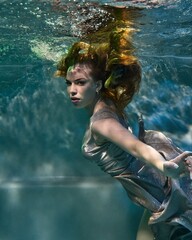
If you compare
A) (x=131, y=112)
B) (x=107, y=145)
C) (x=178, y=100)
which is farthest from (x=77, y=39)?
(x=107, y=145)

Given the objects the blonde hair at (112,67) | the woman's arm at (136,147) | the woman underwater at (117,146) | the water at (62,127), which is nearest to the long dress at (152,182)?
the woman underwater at (117,146)

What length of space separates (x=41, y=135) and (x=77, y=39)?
1.92 meters

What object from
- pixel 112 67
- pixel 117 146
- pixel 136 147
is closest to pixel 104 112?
pixel 117 146

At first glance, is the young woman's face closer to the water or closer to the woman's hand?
the woman's hand

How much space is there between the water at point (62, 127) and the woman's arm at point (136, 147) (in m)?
2.29

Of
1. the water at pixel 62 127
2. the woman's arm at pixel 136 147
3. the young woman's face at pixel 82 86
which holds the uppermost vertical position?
the young woman's face at pixel 82 86

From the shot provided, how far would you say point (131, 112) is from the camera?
746 centimetres

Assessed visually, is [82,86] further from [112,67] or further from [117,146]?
[117,146]

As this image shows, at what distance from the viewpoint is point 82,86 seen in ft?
14.9

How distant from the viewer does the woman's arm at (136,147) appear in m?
3.53

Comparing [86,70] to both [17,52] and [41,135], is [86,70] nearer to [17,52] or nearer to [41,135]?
[41,135]

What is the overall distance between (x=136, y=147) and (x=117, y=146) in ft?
1.90

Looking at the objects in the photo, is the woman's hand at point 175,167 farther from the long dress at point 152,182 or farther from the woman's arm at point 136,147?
the long dress at point 152,182

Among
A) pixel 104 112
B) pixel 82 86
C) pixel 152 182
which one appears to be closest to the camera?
pixel 104 112
